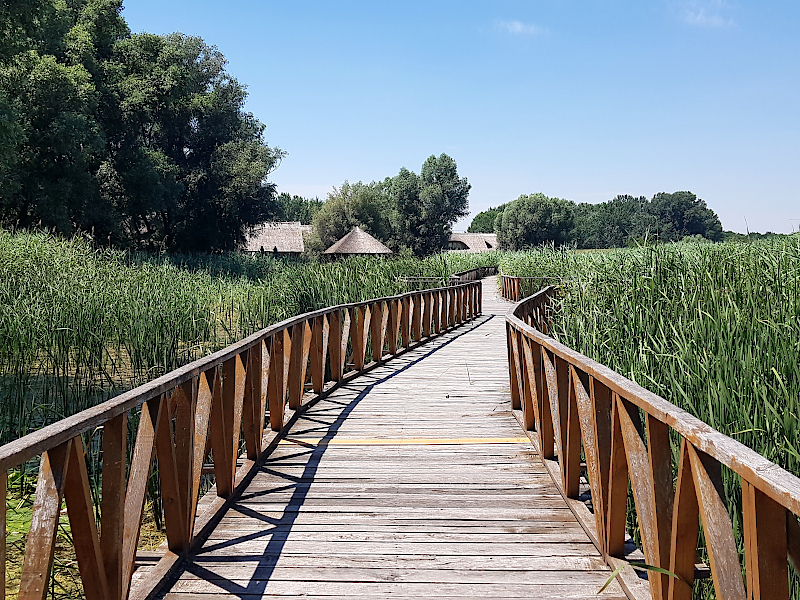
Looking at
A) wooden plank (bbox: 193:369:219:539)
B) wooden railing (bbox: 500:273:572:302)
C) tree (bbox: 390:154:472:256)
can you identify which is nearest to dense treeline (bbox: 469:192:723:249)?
tree (bbox: 390:154:472:256)

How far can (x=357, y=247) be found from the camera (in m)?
46.9

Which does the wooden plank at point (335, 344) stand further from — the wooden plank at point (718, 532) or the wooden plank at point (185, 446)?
the wooden plank at point (718, 532)

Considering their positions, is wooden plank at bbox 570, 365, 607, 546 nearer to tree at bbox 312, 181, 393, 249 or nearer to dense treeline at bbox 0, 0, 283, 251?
dense treeline at bbox 0, 0, 283, 251

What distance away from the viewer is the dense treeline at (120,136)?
22.9m

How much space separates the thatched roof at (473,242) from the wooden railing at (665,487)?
86.3 m

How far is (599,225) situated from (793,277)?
113m

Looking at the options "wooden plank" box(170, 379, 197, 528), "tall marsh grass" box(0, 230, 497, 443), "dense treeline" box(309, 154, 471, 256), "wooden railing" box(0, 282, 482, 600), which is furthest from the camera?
"dense treeline" box(309, 154, 471, 256)

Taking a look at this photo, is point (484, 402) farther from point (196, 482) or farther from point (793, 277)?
point (196, 482)

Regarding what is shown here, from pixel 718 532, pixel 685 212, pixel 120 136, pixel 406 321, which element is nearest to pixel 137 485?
pixel 718 532

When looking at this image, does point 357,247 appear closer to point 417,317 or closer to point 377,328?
point 417,317

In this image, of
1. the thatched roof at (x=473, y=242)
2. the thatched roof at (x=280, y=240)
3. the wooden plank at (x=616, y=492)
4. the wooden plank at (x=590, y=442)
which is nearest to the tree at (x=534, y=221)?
the thatched roof at (x=473, y=242)

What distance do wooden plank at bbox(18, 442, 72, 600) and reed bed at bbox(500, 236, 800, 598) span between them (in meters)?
2.41

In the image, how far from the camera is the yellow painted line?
5.59 m

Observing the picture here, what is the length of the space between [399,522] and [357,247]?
4347 centimetres
